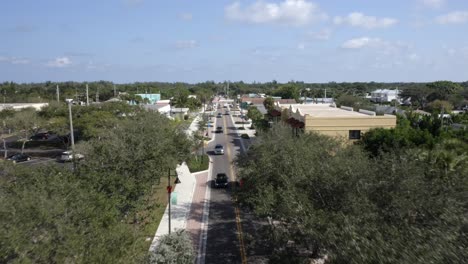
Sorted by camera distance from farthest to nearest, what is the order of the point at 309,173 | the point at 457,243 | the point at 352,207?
the point at 309,173
the point at 352,207
the point at 457,243

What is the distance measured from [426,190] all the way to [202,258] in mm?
10900

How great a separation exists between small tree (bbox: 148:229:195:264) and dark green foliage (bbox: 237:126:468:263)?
133 inches

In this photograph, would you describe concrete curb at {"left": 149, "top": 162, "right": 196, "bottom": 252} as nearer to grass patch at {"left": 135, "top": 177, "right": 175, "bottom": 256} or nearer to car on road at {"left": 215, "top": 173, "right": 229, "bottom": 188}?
grass patch at {"left": 135, "top": 177, "right": 175, "bottom": 256}

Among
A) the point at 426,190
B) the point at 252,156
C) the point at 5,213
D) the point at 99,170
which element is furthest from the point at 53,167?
the point at 426,190

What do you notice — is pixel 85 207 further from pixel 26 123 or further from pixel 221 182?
pixel 26 123

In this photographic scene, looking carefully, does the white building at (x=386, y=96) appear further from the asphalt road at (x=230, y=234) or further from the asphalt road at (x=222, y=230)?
the asphalt road at (x=230, y=234)

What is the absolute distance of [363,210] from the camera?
11492 mm

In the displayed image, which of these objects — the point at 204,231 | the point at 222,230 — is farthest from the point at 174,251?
the point at 222,230

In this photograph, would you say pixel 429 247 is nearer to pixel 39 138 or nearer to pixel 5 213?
pixel 5 213

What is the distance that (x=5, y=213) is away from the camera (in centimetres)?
1038

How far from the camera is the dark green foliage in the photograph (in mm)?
8281

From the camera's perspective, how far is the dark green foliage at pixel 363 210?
8.28 meters

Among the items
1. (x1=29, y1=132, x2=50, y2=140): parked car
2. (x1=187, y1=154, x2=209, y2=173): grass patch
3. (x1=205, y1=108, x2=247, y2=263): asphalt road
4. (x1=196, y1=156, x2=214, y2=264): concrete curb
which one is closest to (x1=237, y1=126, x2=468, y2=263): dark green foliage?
(x1=205, y1=108, x2=247, y2=263): asphalt road

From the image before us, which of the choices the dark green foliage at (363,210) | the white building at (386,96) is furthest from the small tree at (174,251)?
the white building at (386,96)
